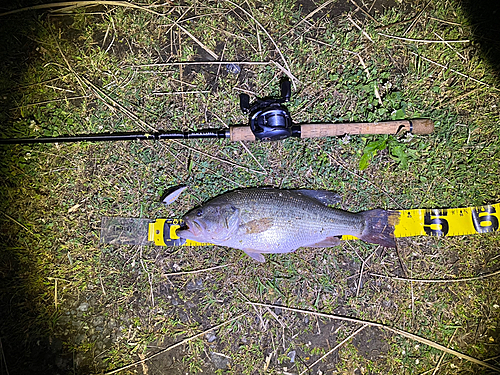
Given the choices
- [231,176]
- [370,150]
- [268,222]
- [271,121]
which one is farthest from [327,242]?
[271,121]

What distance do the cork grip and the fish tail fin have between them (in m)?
0.79

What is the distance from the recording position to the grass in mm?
2990

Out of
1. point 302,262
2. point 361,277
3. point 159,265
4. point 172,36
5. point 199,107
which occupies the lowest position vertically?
point 361,277

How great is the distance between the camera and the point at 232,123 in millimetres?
3055

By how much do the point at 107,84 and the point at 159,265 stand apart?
1.96m

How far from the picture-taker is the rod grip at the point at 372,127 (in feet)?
9.25

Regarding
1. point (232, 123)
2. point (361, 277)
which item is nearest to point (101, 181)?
point (232, 123)

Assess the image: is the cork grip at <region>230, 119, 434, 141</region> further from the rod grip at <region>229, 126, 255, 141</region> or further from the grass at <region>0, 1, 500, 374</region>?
the grass at <region>0, 1, 500, 374</region>

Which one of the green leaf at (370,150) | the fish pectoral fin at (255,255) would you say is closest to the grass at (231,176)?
the green leaf at (370,150)

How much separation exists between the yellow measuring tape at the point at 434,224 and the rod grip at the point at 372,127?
2.69 feet

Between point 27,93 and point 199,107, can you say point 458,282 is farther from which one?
point 27,93

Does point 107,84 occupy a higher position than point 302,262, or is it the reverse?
point 107,84

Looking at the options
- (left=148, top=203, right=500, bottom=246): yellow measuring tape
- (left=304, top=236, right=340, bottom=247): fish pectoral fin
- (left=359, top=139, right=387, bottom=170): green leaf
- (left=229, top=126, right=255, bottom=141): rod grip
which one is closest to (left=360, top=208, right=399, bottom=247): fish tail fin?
(left=148, top=203, right=500, bottom=246): yellow measuring tape

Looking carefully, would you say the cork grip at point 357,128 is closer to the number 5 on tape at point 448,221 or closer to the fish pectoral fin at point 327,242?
the number 5 on tape at point 448,221
